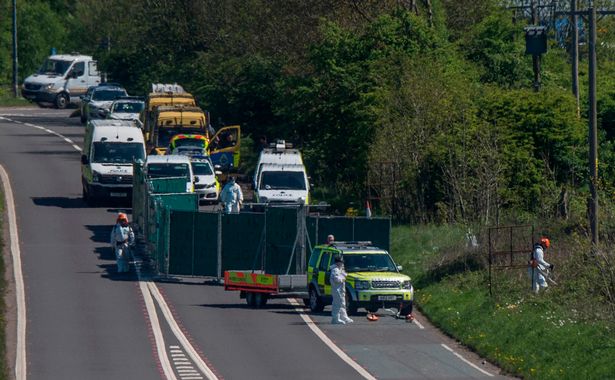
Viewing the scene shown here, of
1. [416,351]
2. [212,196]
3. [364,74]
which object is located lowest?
[416,351]

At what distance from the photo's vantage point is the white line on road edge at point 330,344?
2673 centimetres

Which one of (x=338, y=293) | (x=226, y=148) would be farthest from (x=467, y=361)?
(x=226, y=148)

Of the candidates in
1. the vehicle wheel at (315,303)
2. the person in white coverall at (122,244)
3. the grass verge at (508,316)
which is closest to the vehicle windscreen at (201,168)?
the grass verge at (508,316)

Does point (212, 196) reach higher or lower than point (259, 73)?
lower

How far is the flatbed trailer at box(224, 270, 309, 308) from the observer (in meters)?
33.7

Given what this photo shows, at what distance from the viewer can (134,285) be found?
36562mm

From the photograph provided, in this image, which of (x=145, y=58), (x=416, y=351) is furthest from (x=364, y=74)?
(x=145, y=58)

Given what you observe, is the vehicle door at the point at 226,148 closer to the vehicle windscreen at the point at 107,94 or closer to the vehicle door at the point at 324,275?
the vehicle windscreen at the point at 107,94

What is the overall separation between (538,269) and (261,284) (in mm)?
6568

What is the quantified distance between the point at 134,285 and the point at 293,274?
416 cm

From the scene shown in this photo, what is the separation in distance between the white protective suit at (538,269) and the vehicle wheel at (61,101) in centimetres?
5651

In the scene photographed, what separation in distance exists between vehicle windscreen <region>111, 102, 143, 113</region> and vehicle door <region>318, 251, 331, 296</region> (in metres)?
34.1

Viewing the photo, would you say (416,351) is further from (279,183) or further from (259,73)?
(259,73)

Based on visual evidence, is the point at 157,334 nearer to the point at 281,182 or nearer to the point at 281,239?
the point at 281,239
